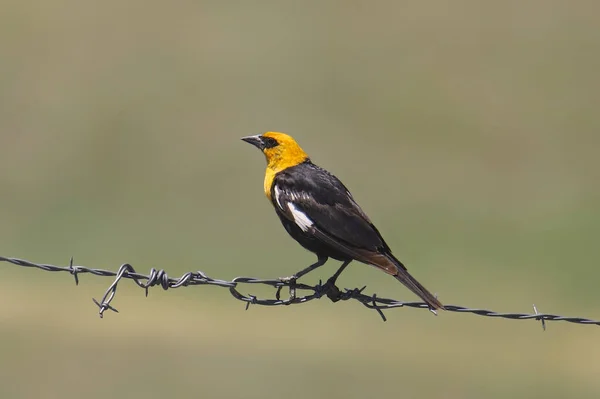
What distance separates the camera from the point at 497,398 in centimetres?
2703

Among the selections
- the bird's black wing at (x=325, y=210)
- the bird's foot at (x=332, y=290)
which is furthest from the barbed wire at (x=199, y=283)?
the bird's black wing at (x=325, y=210)

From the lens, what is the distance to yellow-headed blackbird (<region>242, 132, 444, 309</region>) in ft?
25.9

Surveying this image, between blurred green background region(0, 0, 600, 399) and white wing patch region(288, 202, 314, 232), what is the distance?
63.4 feet

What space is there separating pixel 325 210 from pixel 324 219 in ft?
0.37

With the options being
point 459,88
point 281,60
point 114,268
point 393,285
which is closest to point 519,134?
point 459,88

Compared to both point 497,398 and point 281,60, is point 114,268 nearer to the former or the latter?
point 497,398

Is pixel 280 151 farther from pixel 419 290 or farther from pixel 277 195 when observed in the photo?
pixel 419 290

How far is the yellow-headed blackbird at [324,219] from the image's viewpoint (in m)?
7.90

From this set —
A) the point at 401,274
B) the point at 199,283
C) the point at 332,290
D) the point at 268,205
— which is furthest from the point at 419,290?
the point at 268,205

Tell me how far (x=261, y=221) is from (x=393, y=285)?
8319mm

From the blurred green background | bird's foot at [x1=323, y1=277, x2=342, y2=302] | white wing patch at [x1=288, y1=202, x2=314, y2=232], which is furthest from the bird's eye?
the blurred green background

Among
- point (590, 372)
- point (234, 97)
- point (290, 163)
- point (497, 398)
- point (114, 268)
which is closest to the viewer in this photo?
point (290, 163)

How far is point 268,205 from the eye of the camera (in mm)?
44969

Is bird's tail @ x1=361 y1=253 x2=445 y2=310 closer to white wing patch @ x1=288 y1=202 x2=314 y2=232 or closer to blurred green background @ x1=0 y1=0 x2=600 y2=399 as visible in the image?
white wing patch @ x1=288 y1=202 x2=314 y2=232
